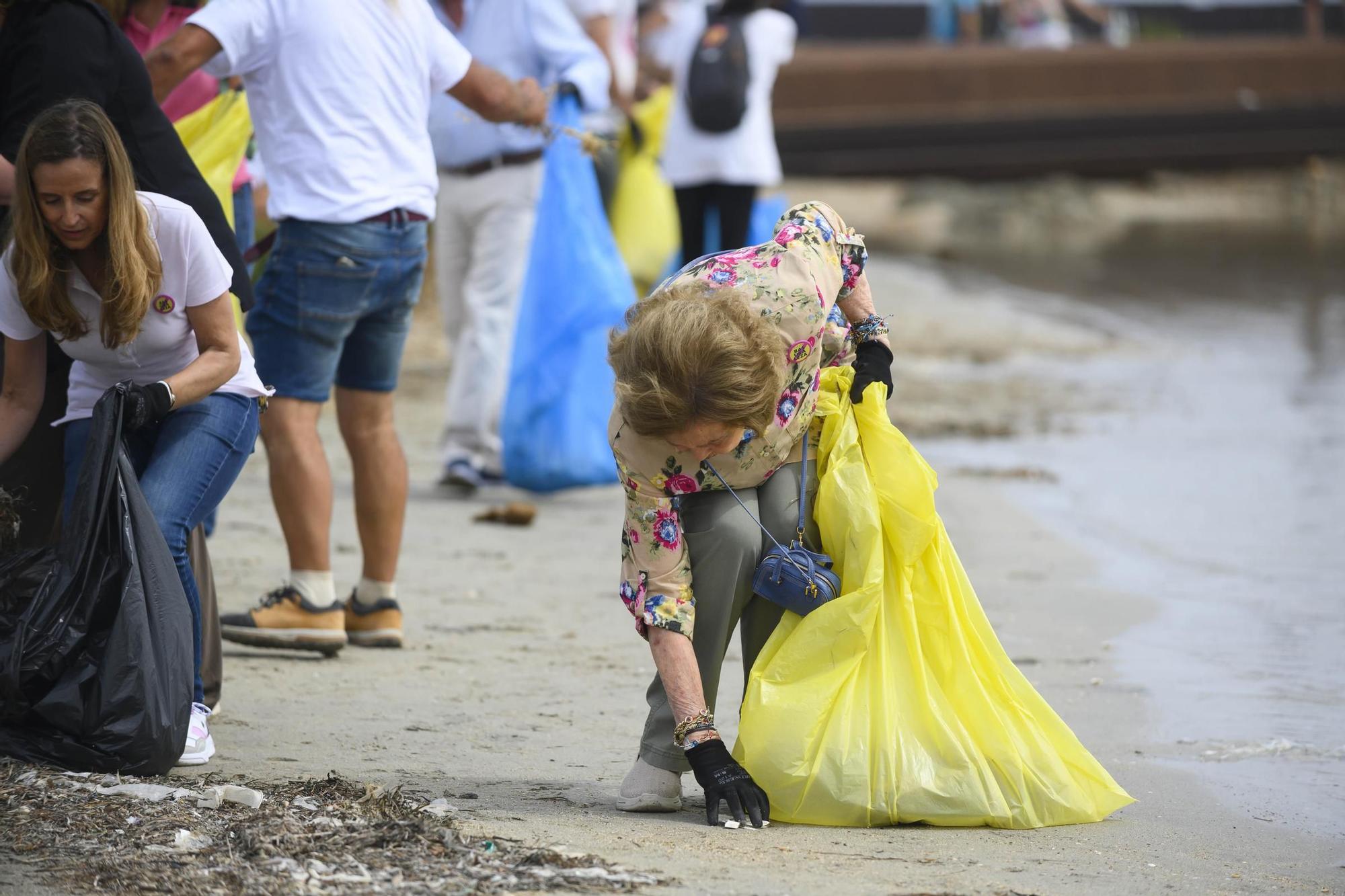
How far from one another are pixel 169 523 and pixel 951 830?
155 centimetres

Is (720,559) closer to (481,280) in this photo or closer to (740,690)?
(740,690)

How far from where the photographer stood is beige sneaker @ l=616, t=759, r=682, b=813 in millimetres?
3078

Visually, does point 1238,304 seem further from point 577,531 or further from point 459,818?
point 459,818

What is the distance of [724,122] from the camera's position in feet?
23.2

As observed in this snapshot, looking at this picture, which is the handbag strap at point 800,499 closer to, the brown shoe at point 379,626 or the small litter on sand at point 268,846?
the small litter on sand at point 268,846

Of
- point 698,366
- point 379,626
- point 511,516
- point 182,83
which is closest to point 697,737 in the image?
point 698,366

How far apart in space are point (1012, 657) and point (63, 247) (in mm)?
2474

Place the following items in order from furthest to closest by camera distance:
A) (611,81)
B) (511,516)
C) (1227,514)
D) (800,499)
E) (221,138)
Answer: (611,81) → (1227,514) → (511,516) → (221,138) → (800,499)

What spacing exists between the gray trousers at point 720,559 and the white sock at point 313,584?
1.27m

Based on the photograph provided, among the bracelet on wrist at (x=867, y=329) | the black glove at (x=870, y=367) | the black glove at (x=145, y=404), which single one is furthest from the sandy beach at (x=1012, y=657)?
the bracelet on wrist at (x=867, y=329)

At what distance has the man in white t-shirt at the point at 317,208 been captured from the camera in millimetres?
4078

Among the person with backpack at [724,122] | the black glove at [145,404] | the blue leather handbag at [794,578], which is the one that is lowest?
the blue leather handbag at [794,578]

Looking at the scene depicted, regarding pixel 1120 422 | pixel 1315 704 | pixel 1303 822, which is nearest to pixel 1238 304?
pixel 1120 422

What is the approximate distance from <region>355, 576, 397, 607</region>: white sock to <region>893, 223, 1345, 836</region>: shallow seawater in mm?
1844
